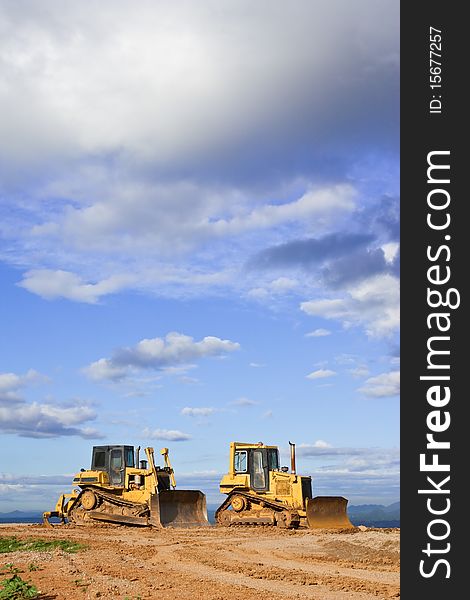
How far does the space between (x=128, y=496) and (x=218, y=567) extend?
16961 millimetres

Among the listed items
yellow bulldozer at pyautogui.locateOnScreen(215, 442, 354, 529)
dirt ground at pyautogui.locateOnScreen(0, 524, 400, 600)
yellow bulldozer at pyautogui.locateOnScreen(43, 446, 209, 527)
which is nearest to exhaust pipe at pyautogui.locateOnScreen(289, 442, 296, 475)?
yellow bulldozer at pyautogui.locateOnScreen(215, 442, 354, 529)

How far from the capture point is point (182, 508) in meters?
31.5

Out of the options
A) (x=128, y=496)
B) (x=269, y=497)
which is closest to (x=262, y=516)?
(x=269, y=497)

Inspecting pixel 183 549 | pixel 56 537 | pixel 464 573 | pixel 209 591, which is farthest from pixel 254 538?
pixel 464 573

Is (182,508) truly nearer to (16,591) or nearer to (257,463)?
(257,463)

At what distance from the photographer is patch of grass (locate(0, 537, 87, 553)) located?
70.2ft

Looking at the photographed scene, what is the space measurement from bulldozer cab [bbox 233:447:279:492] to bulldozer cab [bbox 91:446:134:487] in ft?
17.1

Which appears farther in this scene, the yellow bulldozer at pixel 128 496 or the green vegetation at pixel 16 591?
the yellow bulldozer at pixel 128 496

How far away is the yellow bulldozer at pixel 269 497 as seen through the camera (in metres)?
31.5

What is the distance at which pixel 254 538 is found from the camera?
26031mm

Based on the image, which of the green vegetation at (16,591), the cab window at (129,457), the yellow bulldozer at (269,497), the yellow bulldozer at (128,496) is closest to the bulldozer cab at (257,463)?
the yellow bulldozer at (269,497)

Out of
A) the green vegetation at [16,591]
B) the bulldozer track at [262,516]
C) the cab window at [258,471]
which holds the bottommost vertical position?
the bulldozer track at [262,516]

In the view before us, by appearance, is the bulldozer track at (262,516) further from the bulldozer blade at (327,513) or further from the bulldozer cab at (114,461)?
the bulldozer cab at (114,461)

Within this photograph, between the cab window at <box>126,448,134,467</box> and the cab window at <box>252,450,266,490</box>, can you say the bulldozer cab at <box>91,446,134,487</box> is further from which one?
the cab window at <box>252,450,266,490</box>
